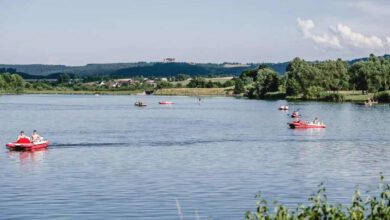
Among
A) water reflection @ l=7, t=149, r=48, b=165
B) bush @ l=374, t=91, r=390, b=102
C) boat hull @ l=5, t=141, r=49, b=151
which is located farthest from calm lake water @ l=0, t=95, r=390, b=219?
bush @ l=374, t=91, r=390, b=102

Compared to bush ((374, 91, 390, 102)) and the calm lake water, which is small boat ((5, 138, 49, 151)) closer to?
the calm lake water

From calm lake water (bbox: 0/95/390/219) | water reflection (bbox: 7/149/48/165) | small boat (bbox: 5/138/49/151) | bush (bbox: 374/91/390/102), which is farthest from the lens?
bush (bbox: 374/91/390/102)

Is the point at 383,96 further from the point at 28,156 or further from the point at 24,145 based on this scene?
the point at 28,156

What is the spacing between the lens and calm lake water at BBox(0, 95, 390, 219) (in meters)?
38.7

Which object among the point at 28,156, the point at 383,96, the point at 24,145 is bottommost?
the point at 28,156

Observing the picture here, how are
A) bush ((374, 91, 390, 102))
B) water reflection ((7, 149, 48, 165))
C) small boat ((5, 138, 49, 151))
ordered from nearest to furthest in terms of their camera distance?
water reflection ((7, 149, 48, 165)) → small boat ((5, 138, 49, 151)) → bush ((374, 91, 390, 102))

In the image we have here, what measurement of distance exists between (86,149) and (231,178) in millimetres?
25835

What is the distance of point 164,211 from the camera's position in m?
37.0

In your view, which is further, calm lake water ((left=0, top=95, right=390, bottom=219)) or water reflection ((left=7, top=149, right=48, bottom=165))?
water reflection ((left=7, top=149, right=48, bottom=165))

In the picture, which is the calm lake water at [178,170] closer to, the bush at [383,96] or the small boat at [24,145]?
the small boat at [24,145]

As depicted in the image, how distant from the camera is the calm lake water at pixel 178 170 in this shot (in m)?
38.7

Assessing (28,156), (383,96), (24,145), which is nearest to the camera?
(28,156)

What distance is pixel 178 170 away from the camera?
54.1 m

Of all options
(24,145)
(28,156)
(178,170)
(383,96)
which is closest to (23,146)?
(24,145)
